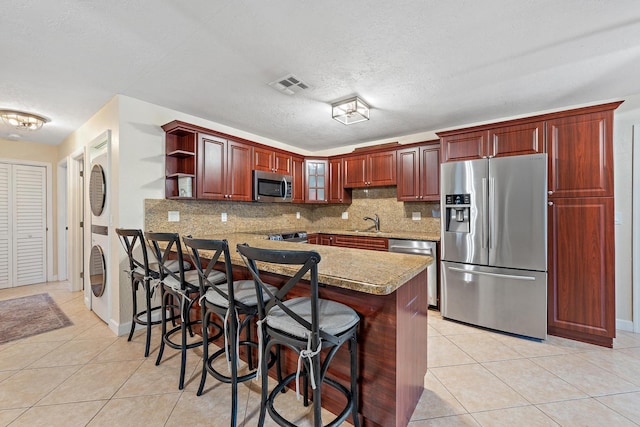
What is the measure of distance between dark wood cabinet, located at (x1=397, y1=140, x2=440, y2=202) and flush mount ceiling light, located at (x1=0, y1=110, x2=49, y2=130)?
466 cm

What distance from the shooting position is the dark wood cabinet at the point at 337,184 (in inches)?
183

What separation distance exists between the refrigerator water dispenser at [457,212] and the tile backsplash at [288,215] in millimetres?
893

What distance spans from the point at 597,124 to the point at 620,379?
216 cm

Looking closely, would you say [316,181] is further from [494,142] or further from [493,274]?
[493,274]

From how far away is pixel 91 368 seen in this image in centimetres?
219

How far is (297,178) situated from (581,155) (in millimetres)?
3488

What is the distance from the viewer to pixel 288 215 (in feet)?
16.2

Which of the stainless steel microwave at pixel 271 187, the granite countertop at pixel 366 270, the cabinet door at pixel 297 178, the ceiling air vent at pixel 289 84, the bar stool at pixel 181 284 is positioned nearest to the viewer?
the granite countertop at pixel 366 270

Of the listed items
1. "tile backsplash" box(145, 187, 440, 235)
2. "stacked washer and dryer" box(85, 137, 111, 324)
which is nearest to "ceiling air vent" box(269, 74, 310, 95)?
"tile backsplash" box(145, 187, 440, 235)

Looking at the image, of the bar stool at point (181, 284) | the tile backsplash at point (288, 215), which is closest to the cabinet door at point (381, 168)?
the tile backsplash at point (288, 215)

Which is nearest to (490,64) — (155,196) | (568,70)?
(568,70)

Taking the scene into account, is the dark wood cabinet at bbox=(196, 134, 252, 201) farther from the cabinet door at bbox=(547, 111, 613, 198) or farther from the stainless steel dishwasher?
the cabinet door at bbox=(547, 111, 613, 198)

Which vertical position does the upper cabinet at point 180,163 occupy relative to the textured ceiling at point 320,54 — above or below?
below

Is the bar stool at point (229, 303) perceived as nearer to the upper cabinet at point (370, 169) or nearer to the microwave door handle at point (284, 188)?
the microwave door handle at point (284, 188)
